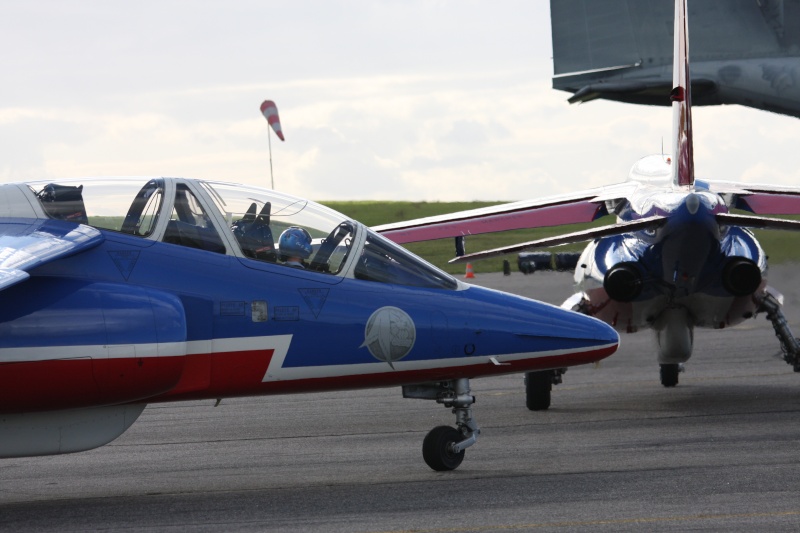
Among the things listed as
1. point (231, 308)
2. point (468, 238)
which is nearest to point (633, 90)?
point (468, 238)

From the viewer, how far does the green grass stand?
2528 centimetres

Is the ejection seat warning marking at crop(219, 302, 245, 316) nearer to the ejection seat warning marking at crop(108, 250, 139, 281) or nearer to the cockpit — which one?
the cockpit

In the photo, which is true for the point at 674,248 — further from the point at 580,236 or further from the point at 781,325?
the point at 781,325

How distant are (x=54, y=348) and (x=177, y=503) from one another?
1.56 meters

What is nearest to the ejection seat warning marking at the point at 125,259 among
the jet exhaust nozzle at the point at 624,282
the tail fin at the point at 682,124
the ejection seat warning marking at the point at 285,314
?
the ejection seat warning marking at the point at 285,314

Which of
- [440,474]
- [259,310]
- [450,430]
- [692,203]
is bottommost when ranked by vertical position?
[440,474]

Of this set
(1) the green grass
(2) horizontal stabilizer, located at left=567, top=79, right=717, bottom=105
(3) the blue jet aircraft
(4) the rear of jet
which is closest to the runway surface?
(4) the rear of jet

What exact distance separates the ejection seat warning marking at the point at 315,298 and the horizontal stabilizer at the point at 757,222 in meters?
5.85

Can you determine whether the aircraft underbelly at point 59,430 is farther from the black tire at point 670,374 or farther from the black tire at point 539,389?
the black tire at point 670,374

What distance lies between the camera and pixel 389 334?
969 centimetres

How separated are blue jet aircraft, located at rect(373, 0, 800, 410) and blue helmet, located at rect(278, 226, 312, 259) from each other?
3.53 m

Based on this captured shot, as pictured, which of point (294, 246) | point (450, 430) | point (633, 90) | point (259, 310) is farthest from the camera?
point (633, 90)

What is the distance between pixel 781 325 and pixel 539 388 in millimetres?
3465

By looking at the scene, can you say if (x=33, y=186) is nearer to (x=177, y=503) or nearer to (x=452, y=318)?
(x=177, y=503)
